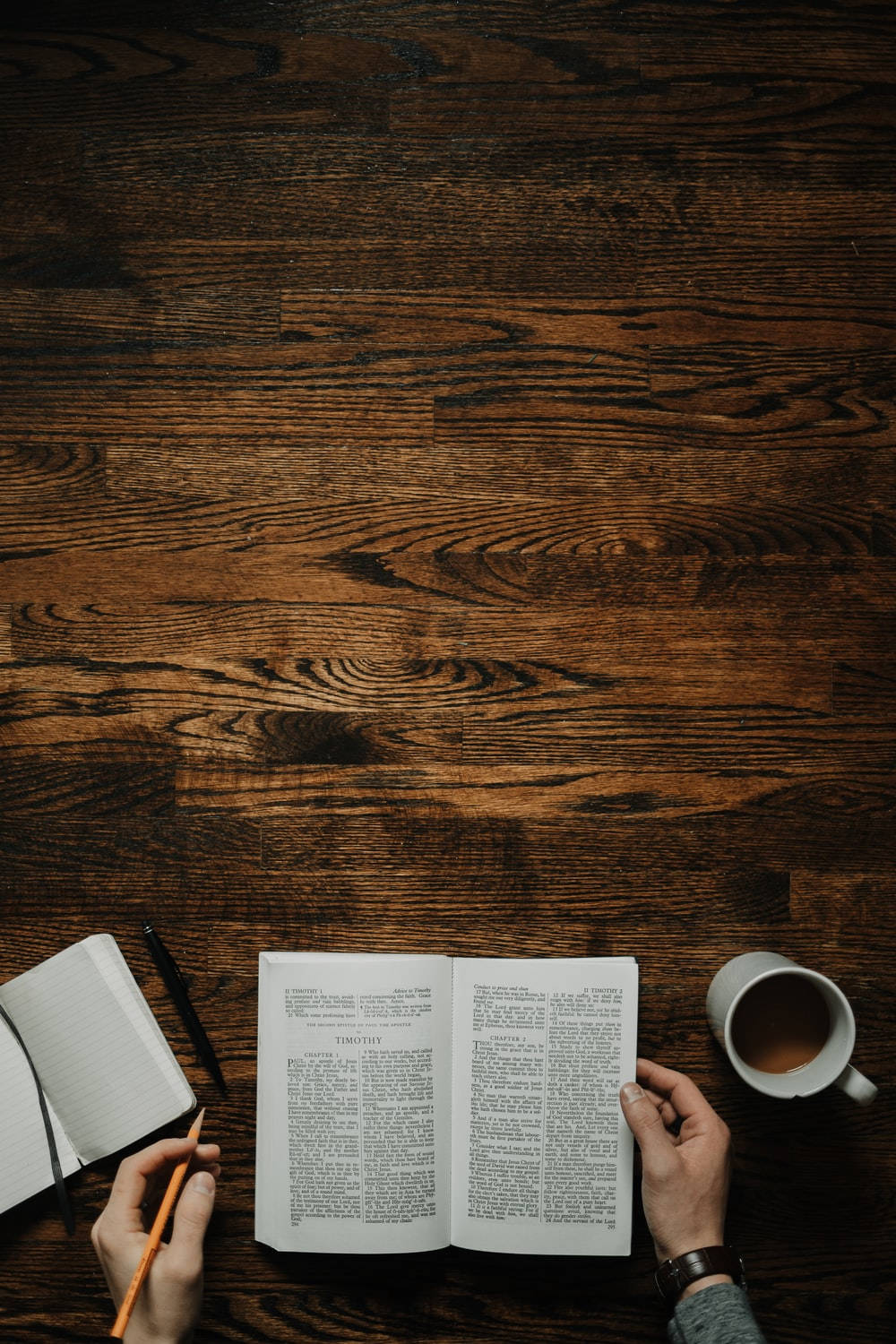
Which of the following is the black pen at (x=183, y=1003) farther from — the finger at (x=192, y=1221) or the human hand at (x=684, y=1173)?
the human hand at (x=684, y=1173)

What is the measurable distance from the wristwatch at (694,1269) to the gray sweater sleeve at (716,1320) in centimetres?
1

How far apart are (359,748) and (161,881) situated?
0.88 feet

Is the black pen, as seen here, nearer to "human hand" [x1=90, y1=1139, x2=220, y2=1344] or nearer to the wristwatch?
"human hand" [x1=90, y1=1139, x2=220, y2=1344]

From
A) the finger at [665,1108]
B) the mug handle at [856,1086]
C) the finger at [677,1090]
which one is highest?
the mug handle at [856,1086]

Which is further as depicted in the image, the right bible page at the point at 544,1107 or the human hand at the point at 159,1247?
the right bible page at the point at 544,1107

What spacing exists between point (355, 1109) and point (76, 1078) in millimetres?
299

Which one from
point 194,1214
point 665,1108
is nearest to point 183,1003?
point 194,1214

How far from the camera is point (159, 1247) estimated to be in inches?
34.4

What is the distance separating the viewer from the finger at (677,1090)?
92cm

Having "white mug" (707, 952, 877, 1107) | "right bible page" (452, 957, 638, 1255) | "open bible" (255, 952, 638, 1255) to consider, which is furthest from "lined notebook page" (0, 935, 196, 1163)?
"white mug" (707, 952, 877, 1107)

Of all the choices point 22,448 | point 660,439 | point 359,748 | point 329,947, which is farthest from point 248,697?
point 660,439

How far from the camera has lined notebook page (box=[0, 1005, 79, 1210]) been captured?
938mm

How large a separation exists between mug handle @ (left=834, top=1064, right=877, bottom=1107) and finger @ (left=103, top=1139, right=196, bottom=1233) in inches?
25.7

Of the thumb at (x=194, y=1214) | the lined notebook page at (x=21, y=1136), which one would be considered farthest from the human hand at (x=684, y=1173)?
the lined notebook page at (x=21, y=1136)
